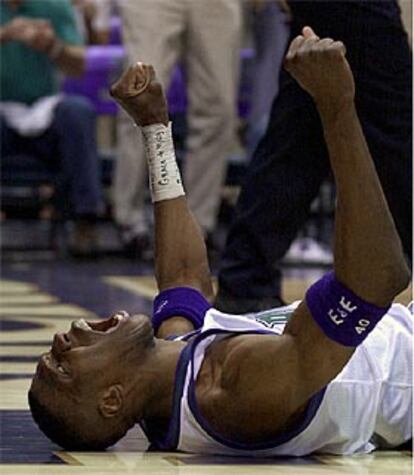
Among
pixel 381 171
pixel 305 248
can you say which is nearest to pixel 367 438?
pixel 381 171

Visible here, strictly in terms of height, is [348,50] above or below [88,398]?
above

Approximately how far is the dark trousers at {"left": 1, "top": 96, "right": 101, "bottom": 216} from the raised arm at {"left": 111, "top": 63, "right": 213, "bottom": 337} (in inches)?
196

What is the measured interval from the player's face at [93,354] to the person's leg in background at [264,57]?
554cm

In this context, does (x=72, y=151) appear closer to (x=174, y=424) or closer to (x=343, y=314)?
(x=174, y=424)

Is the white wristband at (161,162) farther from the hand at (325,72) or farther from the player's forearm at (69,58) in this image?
the player's forearm at (69,58)

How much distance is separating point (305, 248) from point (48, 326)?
138 inches

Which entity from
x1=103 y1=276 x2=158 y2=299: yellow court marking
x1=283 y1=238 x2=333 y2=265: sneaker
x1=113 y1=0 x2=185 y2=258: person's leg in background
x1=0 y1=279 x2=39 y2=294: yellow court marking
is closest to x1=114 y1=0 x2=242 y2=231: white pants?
x1=113 y1=0 x2=185 y2=258: person's leg in background

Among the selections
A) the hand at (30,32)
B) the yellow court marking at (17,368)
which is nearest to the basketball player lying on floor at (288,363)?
the yellow court marking at (17,368)

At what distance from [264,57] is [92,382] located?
5.85 meters

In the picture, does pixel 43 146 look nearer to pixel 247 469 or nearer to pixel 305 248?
pixel 305 248

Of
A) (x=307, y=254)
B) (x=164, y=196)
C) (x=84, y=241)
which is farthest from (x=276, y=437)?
(x=84, y=241)

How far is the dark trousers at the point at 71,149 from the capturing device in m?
8.89

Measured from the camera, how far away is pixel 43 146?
9.03 m

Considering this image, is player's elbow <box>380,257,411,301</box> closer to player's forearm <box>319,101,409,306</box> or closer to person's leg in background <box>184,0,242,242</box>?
player's forearm <box>319,101,409,306</box>
